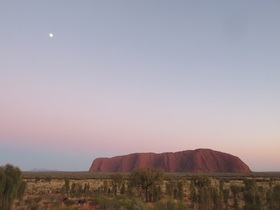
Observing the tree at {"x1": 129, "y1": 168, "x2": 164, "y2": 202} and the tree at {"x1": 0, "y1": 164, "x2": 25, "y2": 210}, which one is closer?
the tree at {"x1": 0, "y1": 164, "x2": 25, "y2": 210}

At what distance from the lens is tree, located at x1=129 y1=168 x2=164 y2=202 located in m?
38.5

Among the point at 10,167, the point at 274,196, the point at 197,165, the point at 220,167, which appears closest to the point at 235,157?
the point at 220,167

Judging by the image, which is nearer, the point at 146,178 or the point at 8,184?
the point at 8,184

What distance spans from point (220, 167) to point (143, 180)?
16343cm

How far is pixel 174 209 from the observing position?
20.4 metres

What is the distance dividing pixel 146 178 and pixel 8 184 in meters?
22.4

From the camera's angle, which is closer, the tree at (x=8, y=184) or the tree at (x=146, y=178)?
the tree at (x=8, y=184)

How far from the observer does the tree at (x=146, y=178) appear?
126 feet

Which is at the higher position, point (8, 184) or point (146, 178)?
point (8, 184)

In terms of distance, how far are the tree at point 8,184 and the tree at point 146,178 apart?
21.6m

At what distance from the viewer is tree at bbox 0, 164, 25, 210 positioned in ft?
59.6

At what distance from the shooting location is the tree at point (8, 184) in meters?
18.2

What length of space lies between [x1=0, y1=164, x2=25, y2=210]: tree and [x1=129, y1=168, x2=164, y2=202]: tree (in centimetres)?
2161

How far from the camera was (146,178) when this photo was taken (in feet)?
126
